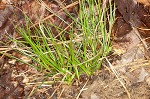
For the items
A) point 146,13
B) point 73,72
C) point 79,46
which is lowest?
point 73,72

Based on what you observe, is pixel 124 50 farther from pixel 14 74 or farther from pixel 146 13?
pixel 14 74

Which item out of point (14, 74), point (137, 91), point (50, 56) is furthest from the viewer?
point (14, 74)

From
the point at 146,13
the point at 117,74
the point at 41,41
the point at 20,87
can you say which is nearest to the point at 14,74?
the point at 20,87

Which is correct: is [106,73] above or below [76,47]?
below

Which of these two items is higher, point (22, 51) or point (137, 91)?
point (22, 51)
